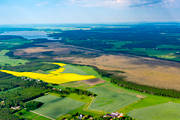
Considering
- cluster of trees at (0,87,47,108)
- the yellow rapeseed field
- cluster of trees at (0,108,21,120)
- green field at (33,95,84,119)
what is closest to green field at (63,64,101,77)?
the yellow rapeseed field

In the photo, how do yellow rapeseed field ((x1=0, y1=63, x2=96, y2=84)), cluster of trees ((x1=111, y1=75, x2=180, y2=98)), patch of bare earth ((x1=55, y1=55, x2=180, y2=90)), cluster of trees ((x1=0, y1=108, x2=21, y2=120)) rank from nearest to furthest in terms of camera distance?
cluster of trees ((x1=0, y1=108, x2=21, y2=120))
cluster of trees ((x1=111, y1=75, x2=180, y2=98))
patch of bare earth ((x1=55, y1=55, x2=180, y2=90))
yellow rapeseed field ((x1=0, y1=63, x2=96, y2=84))

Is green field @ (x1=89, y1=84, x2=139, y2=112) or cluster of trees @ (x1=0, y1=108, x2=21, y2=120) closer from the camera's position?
cluster of trees @ (x1=0, y1=108, x2=21, y2=120)

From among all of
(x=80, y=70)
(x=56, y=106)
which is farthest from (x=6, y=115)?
(x=80, y=70)

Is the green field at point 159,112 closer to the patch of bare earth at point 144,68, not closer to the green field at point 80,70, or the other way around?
the patch of bare earth at point 144,68

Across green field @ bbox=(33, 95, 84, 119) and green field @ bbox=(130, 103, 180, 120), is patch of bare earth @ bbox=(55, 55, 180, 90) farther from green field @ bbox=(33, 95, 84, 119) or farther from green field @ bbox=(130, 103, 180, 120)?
green field @ bbox=(33, 95, 84, 119)

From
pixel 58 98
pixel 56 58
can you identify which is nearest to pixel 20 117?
pixel 58 98

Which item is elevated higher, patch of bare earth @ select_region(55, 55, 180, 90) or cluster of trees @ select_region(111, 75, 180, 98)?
patch of bare earth @ select_region(55, 55, 180, 90)

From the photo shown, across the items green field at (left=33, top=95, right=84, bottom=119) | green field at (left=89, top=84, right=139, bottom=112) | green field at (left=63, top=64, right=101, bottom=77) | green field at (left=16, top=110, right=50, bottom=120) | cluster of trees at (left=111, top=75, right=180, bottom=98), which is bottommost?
green field at (left=16, top=110, right=50, bottom=120)
